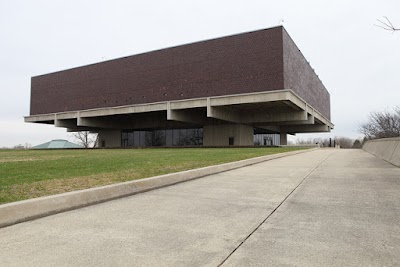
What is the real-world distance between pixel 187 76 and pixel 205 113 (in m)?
6.19

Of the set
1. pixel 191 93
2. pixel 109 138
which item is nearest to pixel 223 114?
pixel 191 93

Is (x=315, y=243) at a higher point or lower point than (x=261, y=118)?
lower

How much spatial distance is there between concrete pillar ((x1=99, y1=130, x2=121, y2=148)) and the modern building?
189 millimetres

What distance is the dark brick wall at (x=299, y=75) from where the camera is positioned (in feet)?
125

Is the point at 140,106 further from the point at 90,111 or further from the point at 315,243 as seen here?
the point at 315,243

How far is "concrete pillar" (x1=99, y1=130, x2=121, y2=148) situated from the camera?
59.4 meters

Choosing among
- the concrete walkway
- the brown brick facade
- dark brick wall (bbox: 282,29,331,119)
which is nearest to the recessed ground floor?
the brown brick facade

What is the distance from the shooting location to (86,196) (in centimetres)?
618

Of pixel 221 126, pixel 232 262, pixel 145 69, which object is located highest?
pixel 145 69

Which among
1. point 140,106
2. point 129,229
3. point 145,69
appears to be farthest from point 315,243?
point 145,69

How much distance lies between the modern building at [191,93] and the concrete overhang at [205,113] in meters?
0.11

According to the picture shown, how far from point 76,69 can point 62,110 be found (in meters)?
7.46

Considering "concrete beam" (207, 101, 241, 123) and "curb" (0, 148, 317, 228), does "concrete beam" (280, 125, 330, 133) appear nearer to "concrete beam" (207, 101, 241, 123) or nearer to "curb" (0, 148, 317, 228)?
"concrete beam" (207, 101, 241, 123)

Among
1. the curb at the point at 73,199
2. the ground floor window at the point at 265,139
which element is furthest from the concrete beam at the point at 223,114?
the curb at the point at 73,199
